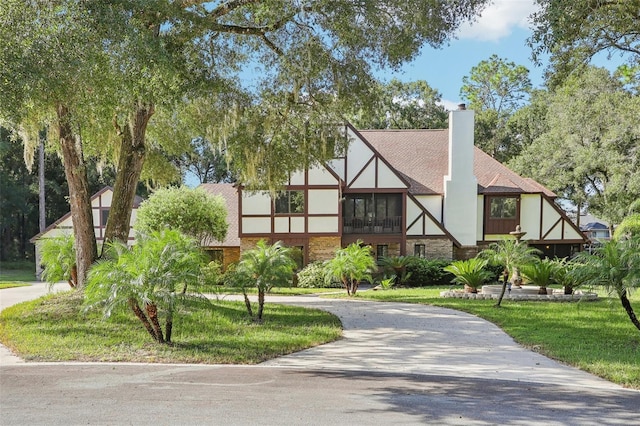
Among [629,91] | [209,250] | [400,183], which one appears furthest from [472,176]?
[209,250]

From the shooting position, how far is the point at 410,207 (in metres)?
24.2

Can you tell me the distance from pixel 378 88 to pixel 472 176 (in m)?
13.7

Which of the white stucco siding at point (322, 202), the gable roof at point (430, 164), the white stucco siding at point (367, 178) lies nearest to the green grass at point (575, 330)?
the white stucco siding at point (322, 202)

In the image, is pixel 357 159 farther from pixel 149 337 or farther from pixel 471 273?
pixel 149 337

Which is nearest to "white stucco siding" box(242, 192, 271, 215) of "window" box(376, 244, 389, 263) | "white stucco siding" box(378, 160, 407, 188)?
"white stucco siding" box(378, 160, 407, 188)

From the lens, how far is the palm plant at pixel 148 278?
24.6 ft

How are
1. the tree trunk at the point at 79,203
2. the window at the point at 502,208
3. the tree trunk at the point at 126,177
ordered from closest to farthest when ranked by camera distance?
the tree trunk at the point at 126,177 < the tree trunk at the point at 79,203 < the window at the point at 502,208

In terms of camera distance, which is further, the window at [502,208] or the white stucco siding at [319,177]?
the window at [502,208]

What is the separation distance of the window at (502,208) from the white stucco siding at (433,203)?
2614 millimetres

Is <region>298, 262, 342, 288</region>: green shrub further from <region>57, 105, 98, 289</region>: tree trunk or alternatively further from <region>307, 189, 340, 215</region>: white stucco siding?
<region>57, 105, 98, 289</region>: tree trunk

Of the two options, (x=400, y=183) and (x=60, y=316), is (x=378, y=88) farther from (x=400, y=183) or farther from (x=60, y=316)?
(x=400, y=183)

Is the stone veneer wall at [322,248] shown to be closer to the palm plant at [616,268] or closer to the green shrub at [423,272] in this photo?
the green shrub at [423,272]

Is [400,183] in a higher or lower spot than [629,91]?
lower

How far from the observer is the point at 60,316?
10.4 m
